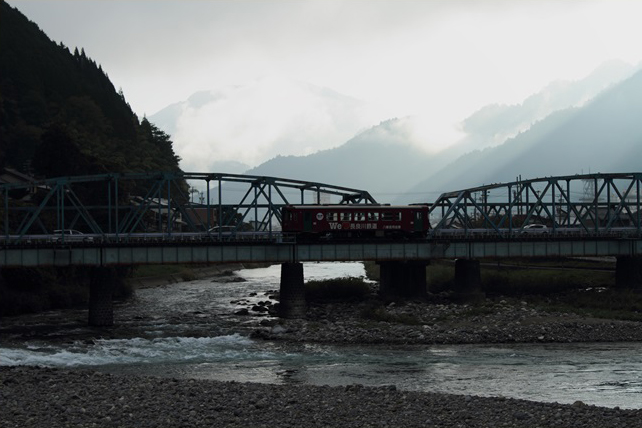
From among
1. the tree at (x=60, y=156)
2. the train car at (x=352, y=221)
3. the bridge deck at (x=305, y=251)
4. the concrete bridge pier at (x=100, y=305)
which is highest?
the tree at (x=60, y=156)

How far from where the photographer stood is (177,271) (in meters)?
126

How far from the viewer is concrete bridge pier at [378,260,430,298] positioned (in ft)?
266

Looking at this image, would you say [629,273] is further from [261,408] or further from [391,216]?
[261,408]

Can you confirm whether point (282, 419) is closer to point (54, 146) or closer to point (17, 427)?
point (17, 427)

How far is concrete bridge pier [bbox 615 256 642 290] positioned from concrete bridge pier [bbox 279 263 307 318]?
32.4 m

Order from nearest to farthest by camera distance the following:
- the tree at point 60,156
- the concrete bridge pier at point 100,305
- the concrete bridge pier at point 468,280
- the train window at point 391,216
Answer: the concrete bridge pier at point 100,305 → the train window at point 391,216 → the concrete bridge pier at point 468,280 → the tree at point 60,156

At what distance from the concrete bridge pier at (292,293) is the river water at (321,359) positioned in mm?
3067

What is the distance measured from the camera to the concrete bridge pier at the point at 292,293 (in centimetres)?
7006

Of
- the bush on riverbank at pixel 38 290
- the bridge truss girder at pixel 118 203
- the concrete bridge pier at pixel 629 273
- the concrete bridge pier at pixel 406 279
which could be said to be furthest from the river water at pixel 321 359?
the concrete bridge pier at pixel 629 273

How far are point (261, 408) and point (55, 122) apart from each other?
98.8 meters

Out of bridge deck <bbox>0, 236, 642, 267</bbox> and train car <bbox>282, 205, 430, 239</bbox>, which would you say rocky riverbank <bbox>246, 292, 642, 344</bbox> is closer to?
bridge deck <bbox>0, 236, 642, 267</bbox>

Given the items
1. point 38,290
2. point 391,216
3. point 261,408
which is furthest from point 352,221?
point 261,408

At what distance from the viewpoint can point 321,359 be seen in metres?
50.5

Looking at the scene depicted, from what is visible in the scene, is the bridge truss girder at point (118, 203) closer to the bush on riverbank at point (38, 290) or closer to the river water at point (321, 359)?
the bush on riverbank at point (38, 290)
